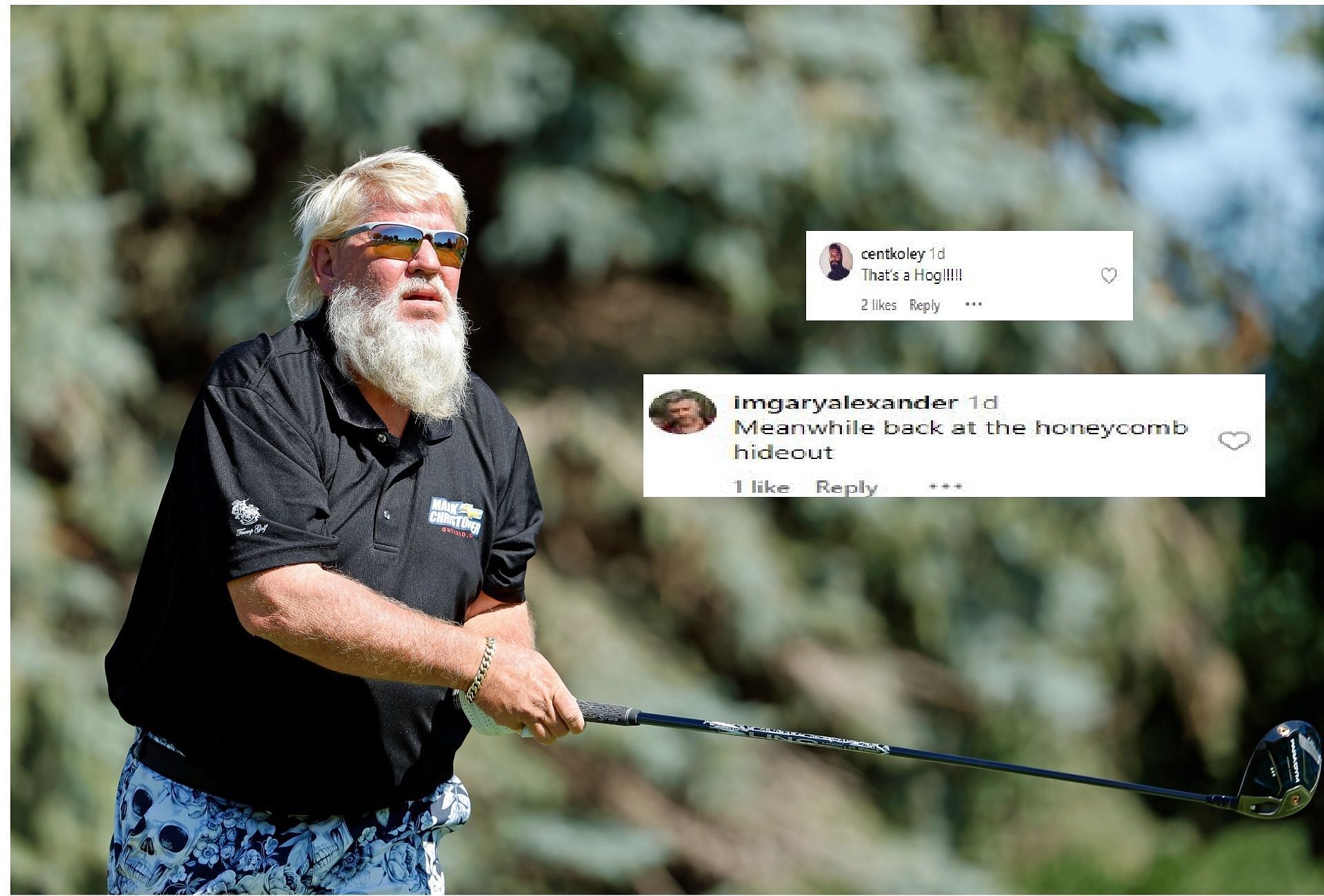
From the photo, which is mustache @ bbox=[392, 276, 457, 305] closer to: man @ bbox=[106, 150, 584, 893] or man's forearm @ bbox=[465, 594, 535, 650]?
man @ bbox=[106, 150, 584, 893]

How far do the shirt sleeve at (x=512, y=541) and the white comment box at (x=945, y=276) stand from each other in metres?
1.82

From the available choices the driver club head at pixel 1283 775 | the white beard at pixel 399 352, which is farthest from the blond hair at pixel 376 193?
the driver club head at pixel 1283 775

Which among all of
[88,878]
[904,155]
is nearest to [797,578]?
[904,155]

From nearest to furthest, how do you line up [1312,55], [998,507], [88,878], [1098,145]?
[88,878] → [998,507] → [1098,145] → [1312,55]

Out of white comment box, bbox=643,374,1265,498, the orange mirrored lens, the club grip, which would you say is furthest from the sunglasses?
white comment box, bbox=643,374,1265,498

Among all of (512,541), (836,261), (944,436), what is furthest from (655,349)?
(512,541)

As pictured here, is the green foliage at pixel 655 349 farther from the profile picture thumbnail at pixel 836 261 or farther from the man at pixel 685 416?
the man at pixel 685 416

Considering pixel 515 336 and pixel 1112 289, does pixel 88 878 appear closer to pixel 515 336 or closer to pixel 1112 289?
pixel 515 336

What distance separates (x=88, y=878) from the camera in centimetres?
409

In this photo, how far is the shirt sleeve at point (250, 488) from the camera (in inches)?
66.0

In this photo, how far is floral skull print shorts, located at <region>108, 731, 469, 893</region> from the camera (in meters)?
1.79

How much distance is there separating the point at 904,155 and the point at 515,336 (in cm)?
159

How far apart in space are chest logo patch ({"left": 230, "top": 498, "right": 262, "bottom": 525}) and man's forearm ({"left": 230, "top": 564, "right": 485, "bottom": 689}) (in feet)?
0.22

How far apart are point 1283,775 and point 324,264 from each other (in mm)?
1827
